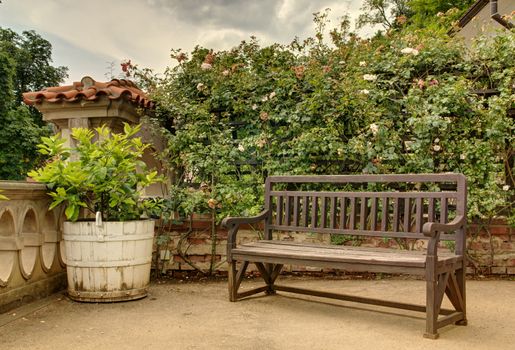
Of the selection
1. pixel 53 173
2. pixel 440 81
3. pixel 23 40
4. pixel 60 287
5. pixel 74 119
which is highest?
pixel 23 40

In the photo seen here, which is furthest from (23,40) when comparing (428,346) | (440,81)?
(428,346)

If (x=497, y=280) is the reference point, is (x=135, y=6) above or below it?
above

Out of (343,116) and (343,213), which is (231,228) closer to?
(343,213)

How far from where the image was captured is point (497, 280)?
5605mm

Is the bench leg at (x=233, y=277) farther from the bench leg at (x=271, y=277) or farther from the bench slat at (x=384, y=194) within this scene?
the bench slat at (x=384, y=194)

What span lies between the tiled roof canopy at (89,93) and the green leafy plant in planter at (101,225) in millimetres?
1147

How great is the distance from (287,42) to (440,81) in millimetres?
1846

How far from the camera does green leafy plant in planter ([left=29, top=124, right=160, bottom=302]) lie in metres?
4.54

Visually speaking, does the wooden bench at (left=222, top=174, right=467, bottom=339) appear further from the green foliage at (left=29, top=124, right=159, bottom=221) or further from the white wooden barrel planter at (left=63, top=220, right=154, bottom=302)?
the green foliage at (left=29, top=124, right=159, bottom=221)

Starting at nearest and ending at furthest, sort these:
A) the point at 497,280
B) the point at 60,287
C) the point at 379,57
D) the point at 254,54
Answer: the point at 60,287
the point at 497,280
the point at 379,57
the point at 254,54

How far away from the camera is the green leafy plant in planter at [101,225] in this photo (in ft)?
14.9

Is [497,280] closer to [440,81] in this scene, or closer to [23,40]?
[440,81]

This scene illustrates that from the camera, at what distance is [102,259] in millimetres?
4520

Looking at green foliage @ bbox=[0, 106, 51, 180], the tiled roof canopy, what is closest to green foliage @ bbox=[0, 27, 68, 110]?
green foliage @ bbox=[0, 106, 51, 180]
